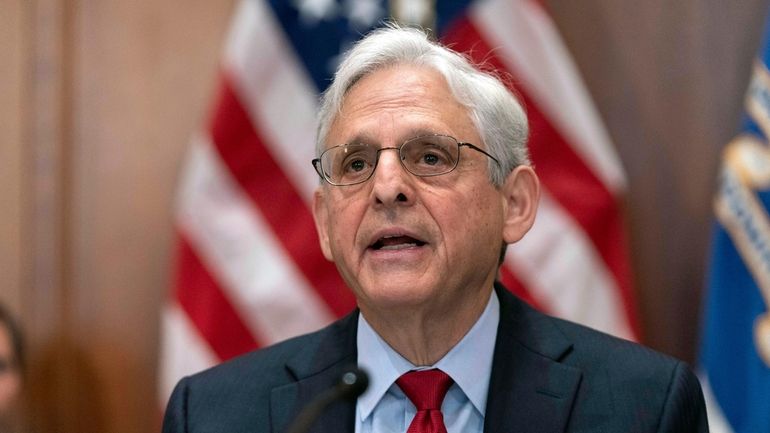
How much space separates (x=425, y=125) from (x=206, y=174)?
1.45 m

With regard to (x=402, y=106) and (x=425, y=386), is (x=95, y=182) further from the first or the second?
(x=425, y=386)

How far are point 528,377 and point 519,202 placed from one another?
401mm

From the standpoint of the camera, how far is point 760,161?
290 cm

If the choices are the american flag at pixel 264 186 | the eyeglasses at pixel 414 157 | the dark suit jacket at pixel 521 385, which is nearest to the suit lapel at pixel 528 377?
the dark suit jacket at pixel 521 385

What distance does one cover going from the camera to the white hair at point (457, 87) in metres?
2.21

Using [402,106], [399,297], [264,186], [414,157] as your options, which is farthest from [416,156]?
[264,186]

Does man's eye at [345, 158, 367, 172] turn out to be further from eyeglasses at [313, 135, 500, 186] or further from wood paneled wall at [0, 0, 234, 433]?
wood paneled wall at [0, 0, 234, 433]

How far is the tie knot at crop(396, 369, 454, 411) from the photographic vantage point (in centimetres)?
211

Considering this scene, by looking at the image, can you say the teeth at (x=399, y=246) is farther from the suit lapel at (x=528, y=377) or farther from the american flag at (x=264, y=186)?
the american flag at (x=264, y=186)

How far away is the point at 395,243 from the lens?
211 centimetres

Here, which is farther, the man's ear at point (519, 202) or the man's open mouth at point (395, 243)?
the man's ear at point (519, 202)

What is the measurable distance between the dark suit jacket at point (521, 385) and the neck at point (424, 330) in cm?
11

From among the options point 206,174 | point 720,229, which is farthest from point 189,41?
point 720,229

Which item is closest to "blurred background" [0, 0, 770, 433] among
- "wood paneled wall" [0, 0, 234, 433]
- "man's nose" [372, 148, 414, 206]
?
"wood paneled wall" [0, 0, 234, 433]
